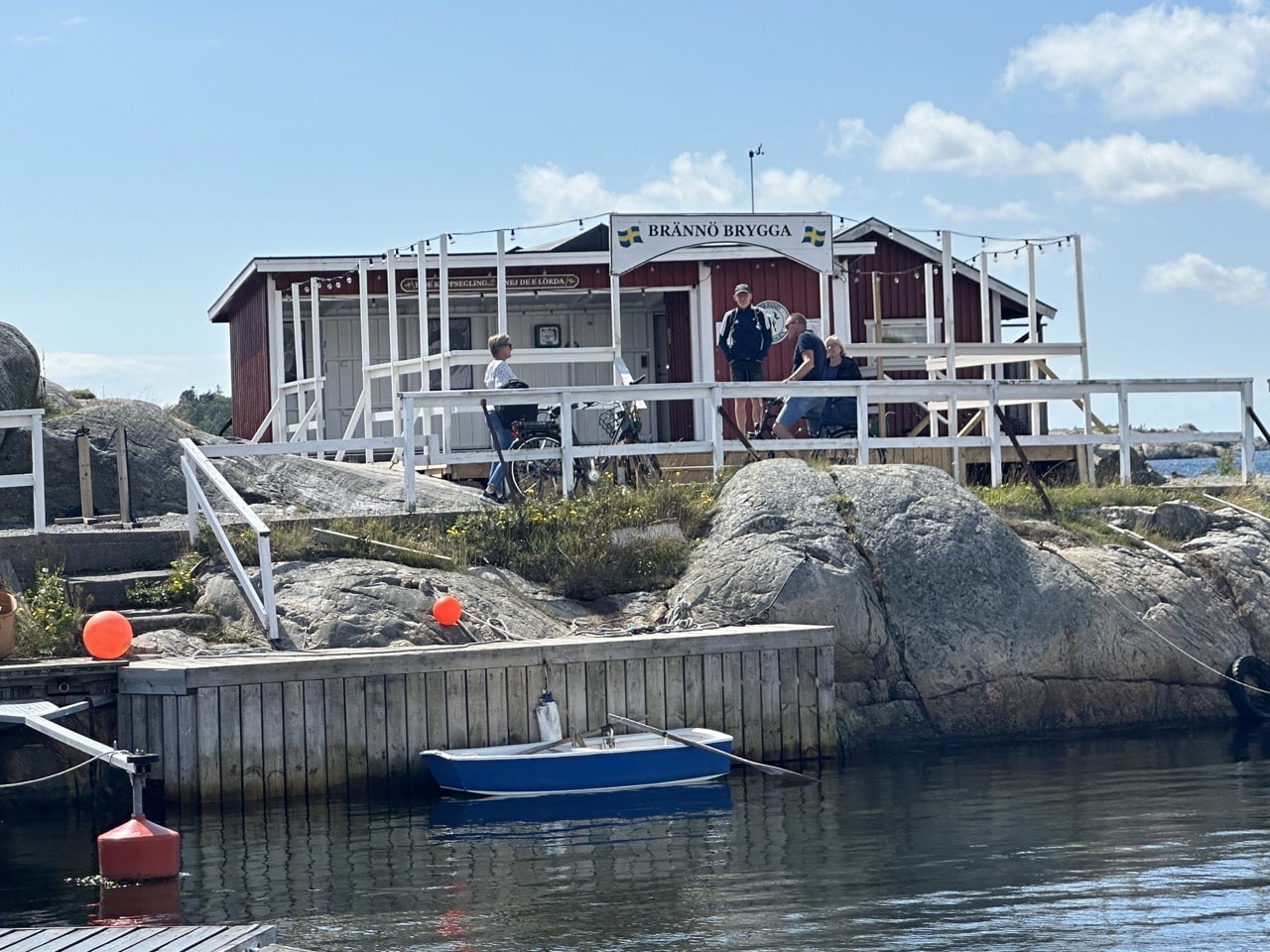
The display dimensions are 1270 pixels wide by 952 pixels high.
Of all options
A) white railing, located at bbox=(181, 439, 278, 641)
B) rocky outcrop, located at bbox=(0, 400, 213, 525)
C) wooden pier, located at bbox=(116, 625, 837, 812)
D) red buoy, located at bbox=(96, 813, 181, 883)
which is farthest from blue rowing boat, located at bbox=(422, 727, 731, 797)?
rocky outcrop, located at bbox=(0, 400, 213, 525)

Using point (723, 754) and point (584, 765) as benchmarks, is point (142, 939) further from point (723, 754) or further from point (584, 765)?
point (723, 754)

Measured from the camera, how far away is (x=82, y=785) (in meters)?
13.3

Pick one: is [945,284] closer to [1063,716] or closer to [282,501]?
[1063,716]

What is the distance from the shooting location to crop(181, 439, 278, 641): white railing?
45.7 ft

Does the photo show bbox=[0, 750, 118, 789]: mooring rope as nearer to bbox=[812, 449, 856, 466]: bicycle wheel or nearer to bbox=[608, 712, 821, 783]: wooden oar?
bbox=[608, 712, 821, 783]: wooden oar

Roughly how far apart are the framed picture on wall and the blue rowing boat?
1271 centimetres

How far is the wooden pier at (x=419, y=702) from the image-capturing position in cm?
1258

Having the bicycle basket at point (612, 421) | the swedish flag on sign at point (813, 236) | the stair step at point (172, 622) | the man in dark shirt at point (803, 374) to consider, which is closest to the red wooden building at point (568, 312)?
the swedish flag on sign at point (813, 236)

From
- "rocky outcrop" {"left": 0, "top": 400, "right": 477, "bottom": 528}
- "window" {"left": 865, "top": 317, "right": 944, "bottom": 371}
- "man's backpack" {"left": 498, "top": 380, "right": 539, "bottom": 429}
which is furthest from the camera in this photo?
"window" {"left": 865, "top": 317, "right": 944, "bottom": 371}

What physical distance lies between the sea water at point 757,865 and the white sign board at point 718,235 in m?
8.60

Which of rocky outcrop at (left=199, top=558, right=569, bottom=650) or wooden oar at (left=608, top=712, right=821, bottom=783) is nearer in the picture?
wooden oar at (left=608, top=712, right=821, bottom=783)

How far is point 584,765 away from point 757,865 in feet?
8.71

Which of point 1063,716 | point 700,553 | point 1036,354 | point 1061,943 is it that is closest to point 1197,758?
point 1063,716

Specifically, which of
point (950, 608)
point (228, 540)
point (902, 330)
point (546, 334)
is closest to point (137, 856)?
point (228, 540)
